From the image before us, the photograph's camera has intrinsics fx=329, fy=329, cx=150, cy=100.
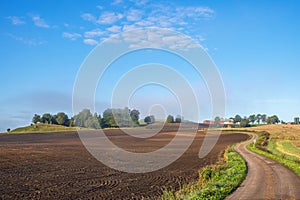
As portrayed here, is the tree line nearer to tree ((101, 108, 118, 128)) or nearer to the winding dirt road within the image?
tree ((101, 108, 118, 128))

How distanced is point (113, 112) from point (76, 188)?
13744 centimetres

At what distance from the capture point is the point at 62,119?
18562cm

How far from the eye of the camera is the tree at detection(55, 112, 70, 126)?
185125 mm

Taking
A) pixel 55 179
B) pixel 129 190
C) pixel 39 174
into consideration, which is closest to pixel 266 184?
pixel 129 190

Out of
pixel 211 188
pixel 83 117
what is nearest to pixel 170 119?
pixel 83 117

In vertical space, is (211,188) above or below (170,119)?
below

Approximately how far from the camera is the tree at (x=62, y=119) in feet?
607

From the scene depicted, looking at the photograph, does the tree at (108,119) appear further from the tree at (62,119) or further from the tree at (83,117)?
the tree at (62,119)

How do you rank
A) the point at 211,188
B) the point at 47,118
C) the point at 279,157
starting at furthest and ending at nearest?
the point at 47,118 → the point at 279,157 → the point at 211,188

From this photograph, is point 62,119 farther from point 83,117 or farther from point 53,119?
point 83,117

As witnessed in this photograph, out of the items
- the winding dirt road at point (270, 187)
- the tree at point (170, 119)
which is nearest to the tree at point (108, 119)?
the tree at point (170, 119)

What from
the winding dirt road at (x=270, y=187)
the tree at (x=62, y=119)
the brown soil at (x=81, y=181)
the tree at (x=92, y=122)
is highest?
the tree at (x=62, y=119)

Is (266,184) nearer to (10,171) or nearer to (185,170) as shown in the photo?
(185,170)

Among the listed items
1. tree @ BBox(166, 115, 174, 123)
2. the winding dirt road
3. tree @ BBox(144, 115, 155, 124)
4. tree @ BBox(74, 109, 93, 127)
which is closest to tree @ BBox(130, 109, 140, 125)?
tree @ BBox(144, 115, 155, 124)
